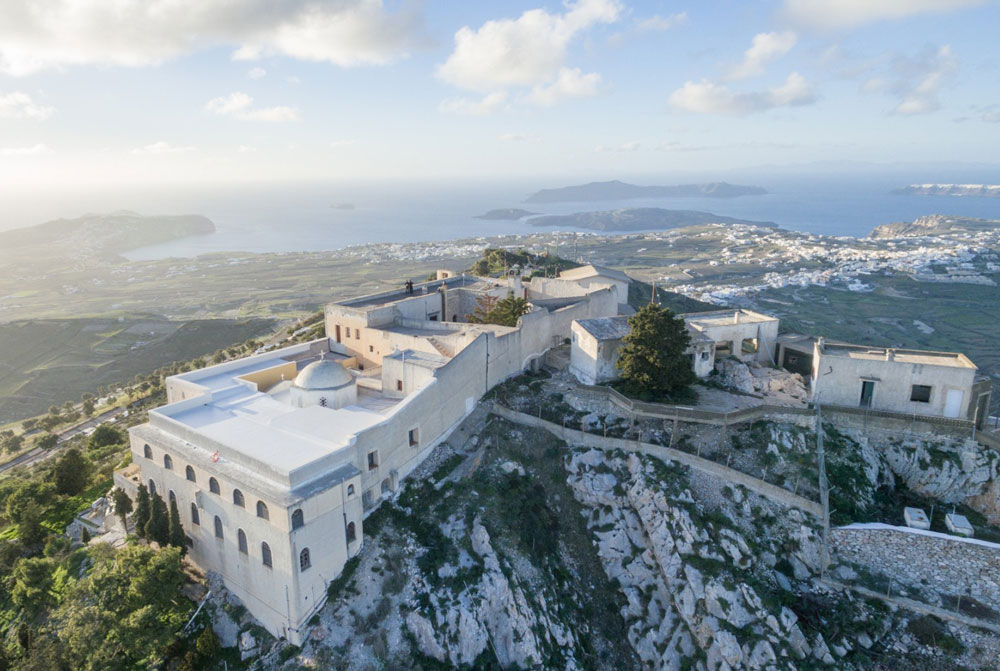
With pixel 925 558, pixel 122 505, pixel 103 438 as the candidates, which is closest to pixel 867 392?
pixel 925 558

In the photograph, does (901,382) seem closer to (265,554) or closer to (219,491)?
(265,554)

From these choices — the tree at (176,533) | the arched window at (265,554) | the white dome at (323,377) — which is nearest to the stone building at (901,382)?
the white dome at (323,377)

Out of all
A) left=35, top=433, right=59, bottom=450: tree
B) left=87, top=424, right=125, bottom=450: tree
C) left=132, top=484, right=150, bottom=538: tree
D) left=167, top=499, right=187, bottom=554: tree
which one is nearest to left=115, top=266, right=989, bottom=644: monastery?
left=167, top=499, right=187, bottom=554: tree

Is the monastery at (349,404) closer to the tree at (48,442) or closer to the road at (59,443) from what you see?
the tree at (48,442)

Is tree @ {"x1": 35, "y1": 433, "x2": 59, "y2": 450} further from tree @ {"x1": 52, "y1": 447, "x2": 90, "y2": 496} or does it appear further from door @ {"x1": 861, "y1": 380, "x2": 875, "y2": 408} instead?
door @ {"x1": 861, "y1": 380, "x2": 875, "y2": 408}

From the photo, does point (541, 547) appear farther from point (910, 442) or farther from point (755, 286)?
point (755, 286)

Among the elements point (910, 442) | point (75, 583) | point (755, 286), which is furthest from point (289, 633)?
point (755, 286)
